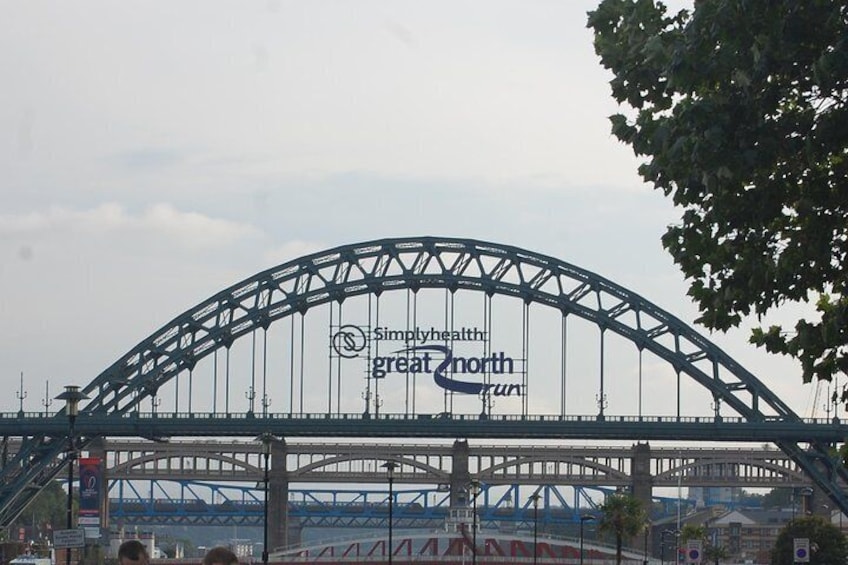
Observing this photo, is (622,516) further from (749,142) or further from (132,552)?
(132,552)

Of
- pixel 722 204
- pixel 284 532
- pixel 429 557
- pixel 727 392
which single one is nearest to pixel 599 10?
pixel 722 204

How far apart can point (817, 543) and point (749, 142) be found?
328 ft

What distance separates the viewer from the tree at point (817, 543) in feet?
416

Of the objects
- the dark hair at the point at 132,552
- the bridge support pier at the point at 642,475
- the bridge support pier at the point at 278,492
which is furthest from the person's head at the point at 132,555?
the bridge support pier at the point at 642,475

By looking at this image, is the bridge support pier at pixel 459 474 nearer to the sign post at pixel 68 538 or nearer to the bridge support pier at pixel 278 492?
the bridge support pier at pixel 278 492

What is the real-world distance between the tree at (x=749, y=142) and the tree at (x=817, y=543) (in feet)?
303

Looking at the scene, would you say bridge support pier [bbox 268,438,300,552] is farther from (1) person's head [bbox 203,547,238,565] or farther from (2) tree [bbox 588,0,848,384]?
(1) person's head [bbox 203,547,238,565]

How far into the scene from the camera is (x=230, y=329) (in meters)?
142

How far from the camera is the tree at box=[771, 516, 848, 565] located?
126812 millimetres

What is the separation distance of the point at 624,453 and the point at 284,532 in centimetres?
2939

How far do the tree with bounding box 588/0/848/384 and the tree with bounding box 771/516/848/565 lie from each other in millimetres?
92215

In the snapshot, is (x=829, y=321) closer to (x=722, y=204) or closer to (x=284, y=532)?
(x=722, y=204)

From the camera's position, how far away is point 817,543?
5027 inches

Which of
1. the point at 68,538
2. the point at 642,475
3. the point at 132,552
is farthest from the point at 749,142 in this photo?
the point at 642,475
